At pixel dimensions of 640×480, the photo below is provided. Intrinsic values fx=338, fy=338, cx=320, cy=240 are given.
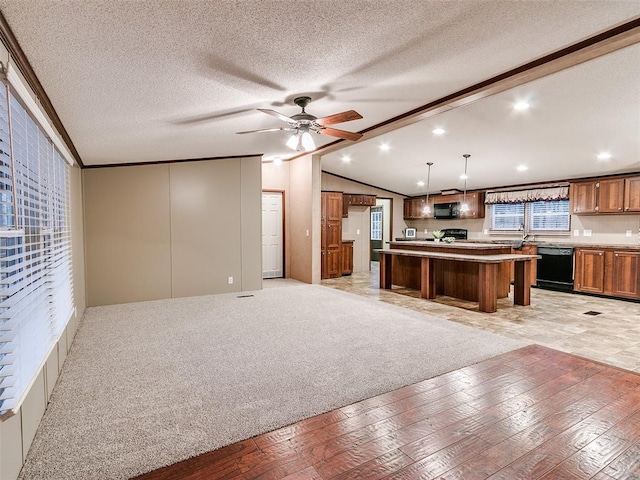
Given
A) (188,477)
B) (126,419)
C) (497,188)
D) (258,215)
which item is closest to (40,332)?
(126,419)

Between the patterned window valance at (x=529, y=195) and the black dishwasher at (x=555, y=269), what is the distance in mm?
1137

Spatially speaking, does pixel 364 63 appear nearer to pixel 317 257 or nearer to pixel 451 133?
pixel 451 133

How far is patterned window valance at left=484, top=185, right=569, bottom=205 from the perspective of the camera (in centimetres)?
684

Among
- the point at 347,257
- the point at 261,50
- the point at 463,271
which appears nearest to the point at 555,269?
the point at 463,271

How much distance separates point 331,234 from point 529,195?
4429 millimetres

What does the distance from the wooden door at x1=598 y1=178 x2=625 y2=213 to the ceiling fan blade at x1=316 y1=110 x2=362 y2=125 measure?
5.54 m

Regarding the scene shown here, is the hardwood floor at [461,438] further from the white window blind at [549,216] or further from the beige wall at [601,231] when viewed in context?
the white window blind at [549,216]

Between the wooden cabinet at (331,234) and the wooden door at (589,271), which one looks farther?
the wooden cabinet at (331,234)

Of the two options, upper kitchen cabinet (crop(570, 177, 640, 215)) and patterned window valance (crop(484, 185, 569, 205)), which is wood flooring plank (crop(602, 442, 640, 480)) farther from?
patterned window valance (crop(484, 185, 569, 205))

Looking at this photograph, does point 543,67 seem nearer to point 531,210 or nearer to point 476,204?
Answer: point 531,210

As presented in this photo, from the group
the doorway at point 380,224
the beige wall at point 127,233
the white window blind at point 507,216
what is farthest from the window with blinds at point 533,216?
the beige wall at point 127,233

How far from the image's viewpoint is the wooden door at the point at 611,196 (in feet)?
19.5

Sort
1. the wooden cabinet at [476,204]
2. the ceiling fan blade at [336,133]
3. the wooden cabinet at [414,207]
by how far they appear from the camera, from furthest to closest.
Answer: the wooden cabinet at [414,207], the wooden cabinet at [476,204], the ceiling fan blade at [336,133]

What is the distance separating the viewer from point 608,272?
590 cm
